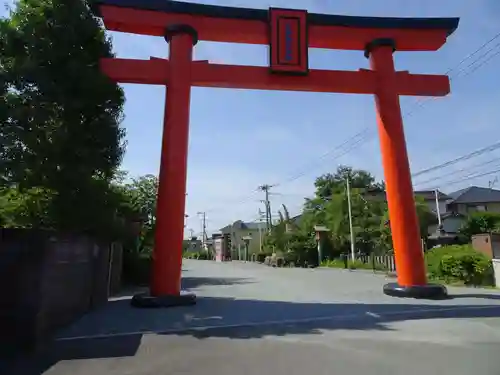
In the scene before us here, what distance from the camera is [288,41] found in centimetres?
1134

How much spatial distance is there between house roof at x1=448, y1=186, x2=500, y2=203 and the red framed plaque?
35.5 m

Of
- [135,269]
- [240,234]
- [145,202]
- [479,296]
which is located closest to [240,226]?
[240,234]

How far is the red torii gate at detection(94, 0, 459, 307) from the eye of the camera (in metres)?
10.1

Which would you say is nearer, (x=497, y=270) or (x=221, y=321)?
(x=221, y=321)

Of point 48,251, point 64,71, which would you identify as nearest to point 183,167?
point 64,71

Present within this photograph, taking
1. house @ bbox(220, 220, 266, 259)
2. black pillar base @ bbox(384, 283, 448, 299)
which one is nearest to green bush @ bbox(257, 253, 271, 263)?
house @ bbox(220, 220, 266, 259)

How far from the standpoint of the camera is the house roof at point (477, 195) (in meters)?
41.1

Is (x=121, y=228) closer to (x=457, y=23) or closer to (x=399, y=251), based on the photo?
(x=399, y=251)

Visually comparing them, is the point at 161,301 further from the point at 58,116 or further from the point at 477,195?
the point at 477,195

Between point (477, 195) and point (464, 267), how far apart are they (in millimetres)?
29740

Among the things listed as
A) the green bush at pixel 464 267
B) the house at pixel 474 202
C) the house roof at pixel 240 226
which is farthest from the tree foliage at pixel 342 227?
the house roof at pixel 240 226

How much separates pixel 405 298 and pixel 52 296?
Answer: 8004 millimetres

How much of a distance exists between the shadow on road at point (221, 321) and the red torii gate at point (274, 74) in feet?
3.72

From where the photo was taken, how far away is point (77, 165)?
8648mm
